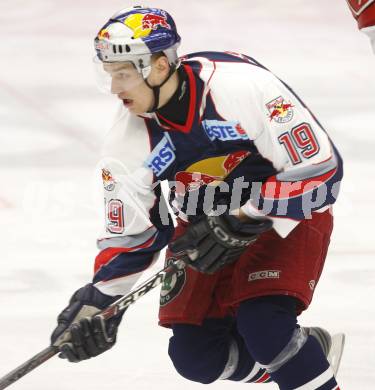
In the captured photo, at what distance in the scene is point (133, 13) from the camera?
3.25m

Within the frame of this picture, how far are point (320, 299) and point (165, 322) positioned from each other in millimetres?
928

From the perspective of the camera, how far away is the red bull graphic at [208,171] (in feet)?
11.1

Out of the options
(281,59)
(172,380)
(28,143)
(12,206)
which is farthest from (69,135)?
(172,380)

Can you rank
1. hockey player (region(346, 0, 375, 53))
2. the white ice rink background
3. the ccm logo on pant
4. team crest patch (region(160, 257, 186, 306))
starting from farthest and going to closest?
the white ice rink background
team crest patch (region(160, 257, 186, 306))
the ccm logo on pant
hockey player (region(346, 0, 375, 53))

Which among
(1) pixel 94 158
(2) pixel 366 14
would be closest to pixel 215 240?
(2) pixel 366 14

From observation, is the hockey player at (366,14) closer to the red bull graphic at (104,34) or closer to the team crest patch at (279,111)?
the team crest patch at (279,111)

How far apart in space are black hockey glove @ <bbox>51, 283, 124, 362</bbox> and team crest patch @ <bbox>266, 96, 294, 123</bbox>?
2.18ft

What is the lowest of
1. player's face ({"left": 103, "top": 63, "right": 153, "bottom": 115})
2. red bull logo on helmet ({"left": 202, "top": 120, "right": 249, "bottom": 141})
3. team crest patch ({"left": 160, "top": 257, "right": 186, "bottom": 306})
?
team crest patch ({"left": 160, "top": 257, "right": 186, "bottom": 306})

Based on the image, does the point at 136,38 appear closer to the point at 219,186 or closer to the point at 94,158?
the point at 219,186

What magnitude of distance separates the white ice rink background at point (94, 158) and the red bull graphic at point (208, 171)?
2.18 feet

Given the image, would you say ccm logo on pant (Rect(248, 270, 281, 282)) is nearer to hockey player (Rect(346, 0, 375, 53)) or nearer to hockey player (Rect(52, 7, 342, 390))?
hockey player (Rect(52, 7, 342, 390))

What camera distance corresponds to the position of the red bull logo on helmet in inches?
129

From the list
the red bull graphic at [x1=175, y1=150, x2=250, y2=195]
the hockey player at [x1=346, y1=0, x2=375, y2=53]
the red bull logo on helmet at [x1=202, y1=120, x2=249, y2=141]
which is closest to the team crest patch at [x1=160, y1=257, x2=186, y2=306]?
the red bull graphic at [x1=175, y1=150, x2=250, y2=195]

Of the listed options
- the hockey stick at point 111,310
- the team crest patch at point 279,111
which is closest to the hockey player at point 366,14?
the team crest patch at point 279,111
